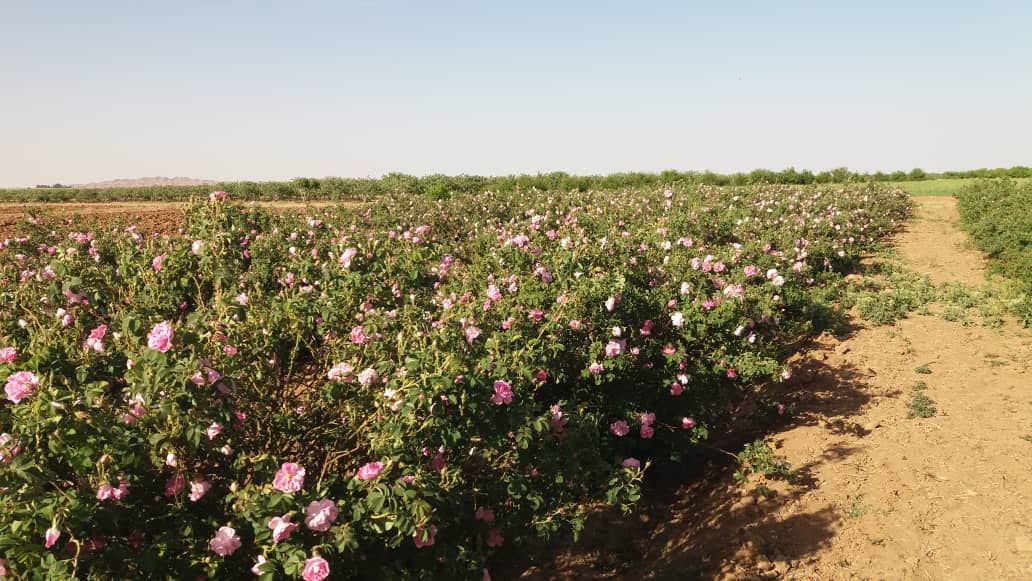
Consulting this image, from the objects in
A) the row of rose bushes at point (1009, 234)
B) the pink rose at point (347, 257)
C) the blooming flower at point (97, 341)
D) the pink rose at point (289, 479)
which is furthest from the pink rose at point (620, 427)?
the row of rose bushes at point (1009, 234)

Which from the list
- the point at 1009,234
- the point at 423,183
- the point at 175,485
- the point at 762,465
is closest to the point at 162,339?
the point at 175,485

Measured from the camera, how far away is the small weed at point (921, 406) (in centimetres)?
533

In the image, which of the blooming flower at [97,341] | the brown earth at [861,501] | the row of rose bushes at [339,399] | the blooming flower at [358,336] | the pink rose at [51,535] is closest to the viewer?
the pink rose at [51,535]

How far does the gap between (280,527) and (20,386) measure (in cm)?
103

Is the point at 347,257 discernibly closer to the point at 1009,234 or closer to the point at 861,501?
the point at 861,501

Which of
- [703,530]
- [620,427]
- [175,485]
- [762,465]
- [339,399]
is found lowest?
[703,530]

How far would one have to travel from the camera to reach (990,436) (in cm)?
491

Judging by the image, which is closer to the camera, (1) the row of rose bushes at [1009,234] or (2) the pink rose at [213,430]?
(2) the pink rose at [213,430]

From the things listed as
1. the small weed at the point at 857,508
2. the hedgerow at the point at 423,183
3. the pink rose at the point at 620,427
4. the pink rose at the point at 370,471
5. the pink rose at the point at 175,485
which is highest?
the hedgerow at the point at 423,183

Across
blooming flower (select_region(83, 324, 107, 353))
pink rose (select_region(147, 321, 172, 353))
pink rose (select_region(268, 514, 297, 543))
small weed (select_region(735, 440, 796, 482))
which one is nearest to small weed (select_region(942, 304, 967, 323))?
small weed (select_region(735, 440, 796, 482))

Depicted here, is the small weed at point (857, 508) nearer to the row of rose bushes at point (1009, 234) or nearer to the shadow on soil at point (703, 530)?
the shadow on soil at point (703, 530)

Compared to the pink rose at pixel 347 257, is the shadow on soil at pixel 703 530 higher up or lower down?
lower down

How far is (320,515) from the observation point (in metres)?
1.74

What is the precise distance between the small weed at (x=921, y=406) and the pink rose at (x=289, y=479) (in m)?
5.72
